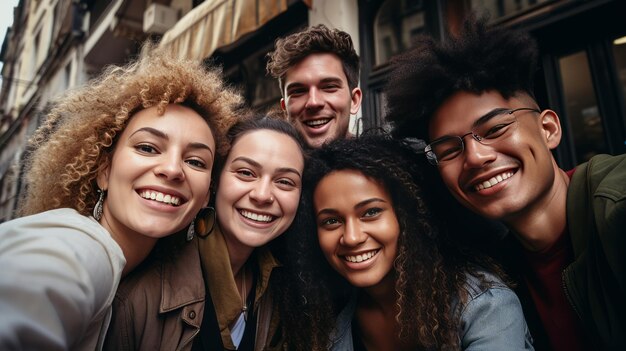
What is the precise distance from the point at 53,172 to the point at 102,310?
113cm

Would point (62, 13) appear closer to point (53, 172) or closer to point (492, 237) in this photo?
point (53, 172)

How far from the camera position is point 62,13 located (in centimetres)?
1423

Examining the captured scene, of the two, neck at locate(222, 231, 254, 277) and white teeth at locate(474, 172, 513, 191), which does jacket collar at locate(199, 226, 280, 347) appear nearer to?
neck at locate(222, 231, 254, 277)

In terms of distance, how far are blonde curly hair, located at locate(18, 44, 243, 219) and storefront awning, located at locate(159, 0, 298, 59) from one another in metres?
2.59

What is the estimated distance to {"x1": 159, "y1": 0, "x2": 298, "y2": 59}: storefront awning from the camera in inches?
185

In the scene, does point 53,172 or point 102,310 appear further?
point 53,172

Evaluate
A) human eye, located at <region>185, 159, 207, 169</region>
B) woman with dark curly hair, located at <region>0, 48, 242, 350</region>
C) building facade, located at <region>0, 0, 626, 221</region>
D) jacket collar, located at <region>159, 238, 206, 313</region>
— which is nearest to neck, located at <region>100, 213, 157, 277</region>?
woman with dark curly hair, located at <region>0, 48, 242, 350</region>

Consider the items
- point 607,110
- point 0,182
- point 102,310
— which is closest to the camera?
point 102,310

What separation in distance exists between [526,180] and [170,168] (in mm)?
1802

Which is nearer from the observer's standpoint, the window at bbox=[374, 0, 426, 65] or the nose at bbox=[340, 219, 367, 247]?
the nose at bbox=[340, 219, 367, 247]

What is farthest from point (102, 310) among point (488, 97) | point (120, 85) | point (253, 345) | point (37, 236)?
point (488, 97)

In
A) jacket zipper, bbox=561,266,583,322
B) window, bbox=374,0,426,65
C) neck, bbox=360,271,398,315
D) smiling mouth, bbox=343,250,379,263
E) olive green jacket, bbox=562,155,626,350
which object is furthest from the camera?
window, bbox=374,0,426,65

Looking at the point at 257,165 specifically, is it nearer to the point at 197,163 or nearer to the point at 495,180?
the point at 197,163

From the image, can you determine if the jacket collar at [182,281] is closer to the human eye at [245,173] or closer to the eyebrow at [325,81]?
the human eye at [245,173]
